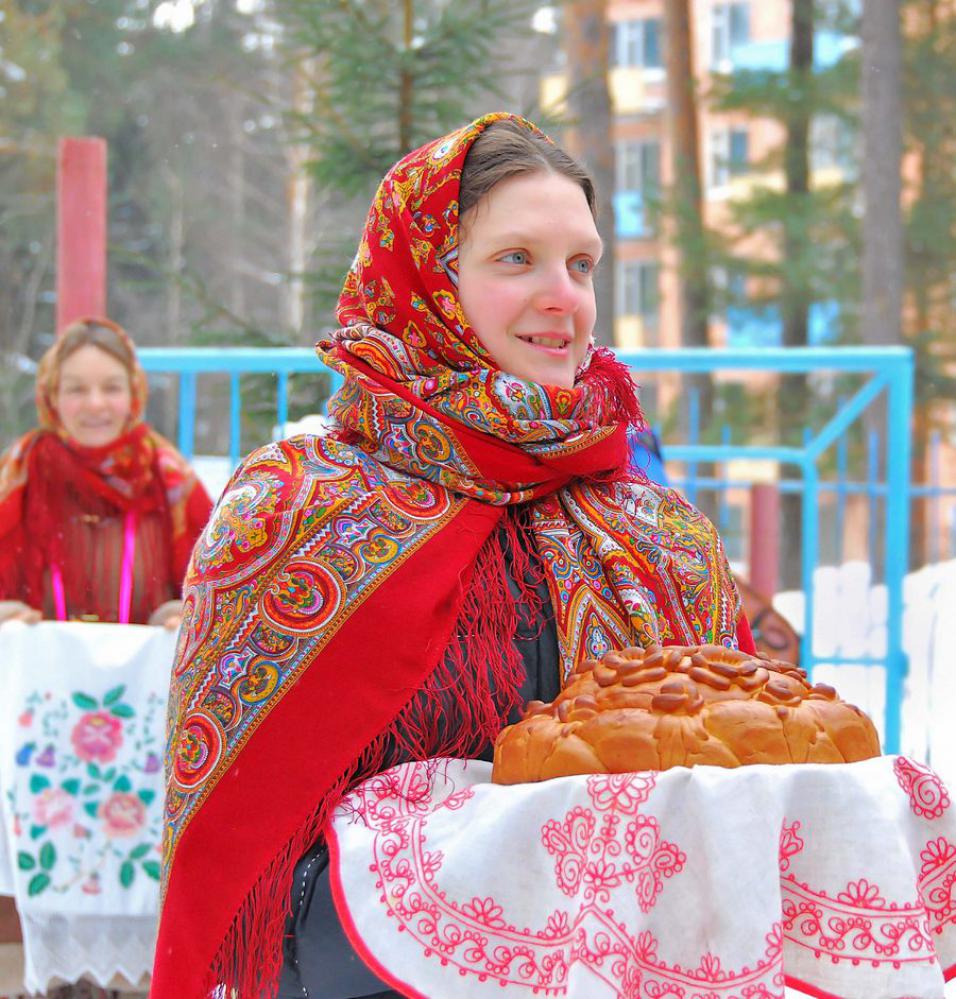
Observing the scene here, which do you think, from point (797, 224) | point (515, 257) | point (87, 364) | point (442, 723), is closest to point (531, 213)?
point (515, 257)

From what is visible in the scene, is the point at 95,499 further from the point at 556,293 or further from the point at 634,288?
the point at 634,288

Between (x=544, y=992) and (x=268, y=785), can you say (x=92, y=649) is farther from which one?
(x=544, y=992)

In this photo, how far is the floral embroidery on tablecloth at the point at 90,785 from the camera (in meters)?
4.09

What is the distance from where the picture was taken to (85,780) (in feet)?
13.6


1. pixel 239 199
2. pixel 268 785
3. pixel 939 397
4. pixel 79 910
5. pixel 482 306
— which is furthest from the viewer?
pixel 239 199

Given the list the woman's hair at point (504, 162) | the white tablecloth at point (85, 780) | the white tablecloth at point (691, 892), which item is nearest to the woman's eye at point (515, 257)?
the woman's hair at point (504, 162)

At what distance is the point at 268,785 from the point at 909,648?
4.26 metres

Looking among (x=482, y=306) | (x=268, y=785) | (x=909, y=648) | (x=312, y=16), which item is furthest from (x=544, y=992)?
(x=312, y=16)

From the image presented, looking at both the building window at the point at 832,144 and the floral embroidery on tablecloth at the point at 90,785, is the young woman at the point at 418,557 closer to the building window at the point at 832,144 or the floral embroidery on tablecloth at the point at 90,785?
the floral embroidery on tablecloth at the point at 90,785

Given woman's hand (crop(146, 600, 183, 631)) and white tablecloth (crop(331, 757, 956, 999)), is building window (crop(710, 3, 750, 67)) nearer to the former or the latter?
woman's hand (crop(146, 600, 183, 631))

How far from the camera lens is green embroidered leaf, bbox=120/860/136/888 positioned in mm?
4090

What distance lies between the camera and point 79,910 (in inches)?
159

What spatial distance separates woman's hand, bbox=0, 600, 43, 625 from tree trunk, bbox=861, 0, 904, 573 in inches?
387

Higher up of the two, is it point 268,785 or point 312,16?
point 312,16
